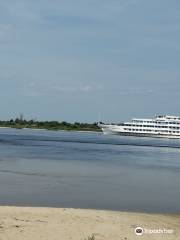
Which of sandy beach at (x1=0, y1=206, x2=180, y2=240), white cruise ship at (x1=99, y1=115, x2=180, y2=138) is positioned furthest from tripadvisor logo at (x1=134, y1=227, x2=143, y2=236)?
white cruise ship at (x1=99, y1=115, x2=180, y2=138)

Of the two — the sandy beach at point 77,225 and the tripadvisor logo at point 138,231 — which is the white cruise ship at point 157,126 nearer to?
the sandy beach at point 77,225

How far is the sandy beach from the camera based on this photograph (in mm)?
14609

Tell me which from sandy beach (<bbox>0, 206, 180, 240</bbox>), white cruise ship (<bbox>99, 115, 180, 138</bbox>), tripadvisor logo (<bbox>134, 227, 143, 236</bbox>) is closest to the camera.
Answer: sandy beach (<bbox>0, 206, 180, 240</bbox>)

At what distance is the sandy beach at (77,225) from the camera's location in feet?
47.9

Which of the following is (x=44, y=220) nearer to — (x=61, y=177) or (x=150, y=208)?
(x=150, y=208)

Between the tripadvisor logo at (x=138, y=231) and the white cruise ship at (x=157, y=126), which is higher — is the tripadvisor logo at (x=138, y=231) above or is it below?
below

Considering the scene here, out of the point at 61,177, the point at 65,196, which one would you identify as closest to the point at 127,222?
the point at 65,196

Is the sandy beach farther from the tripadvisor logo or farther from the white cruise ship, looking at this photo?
the white cruise ship

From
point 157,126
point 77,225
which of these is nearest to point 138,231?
point 77,225

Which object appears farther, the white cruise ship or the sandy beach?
the white cruise ship

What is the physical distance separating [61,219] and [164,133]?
174 metres

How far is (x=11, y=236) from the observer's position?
13984 millimetres

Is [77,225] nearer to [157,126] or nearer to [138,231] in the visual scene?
[138,231]

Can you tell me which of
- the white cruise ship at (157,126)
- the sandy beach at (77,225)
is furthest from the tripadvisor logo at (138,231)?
the white cruise ship at (157,126)
